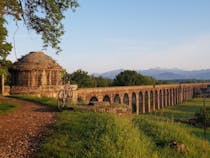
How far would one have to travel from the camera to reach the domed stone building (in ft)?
89.8

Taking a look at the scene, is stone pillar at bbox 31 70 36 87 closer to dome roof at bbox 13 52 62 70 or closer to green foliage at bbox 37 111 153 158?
dome roof at bbox 13 52 62 70

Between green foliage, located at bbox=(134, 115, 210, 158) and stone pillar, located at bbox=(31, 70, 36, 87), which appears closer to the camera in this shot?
green foliage, located at bbox=(134, 115, 210, 158)

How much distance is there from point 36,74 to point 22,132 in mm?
19494

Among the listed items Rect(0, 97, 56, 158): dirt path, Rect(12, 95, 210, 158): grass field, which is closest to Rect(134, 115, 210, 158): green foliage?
Rect(12, 95, 210, 158): grass field

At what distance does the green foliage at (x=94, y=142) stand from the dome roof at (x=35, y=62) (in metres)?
19.2

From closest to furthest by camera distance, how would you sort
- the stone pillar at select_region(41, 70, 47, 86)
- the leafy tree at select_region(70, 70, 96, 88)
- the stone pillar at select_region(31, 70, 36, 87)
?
the stone pillar at select_region(31, 70, 36, 87) → the stone pillar at select_region(41, 70, 47, 86) → the leafy tree at select_region(70, 70, 96, 88)

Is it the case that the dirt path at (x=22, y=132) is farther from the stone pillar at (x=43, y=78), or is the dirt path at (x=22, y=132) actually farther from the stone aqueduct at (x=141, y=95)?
the stone pillar at (x=43, y=78)

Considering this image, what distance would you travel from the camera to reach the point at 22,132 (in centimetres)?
907

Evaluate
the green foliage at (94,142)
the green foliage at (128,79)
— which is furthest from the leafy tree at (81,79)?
the green foliage at (94,142)

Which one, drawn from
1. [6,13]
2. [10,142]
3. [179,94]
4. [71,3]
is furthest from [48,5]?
[179,94]

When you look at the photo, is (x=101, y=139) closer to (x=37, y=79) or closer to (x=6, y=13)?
(x=6, y=13)

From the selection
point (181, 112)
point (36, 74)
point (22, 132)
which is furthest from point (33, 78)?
point (181, 112)

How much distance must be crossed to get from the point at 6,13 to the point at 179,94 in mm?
92950

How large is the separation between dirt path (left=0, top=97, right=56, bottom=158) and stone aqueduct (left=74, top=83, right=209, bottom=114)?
9.53 m
